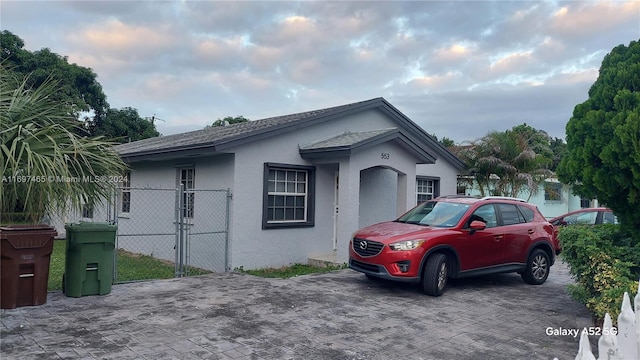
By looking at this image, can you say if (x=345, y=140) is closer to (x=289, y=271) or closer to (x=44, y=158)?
(x=289, y=271)

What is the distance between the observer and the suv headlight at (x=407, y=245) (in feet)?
26.0

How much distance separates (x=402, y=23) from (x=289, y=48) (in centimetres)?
475

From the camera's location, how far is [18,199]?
593cm

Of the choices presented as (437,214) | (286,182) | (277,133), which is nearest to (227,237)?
(286,182)

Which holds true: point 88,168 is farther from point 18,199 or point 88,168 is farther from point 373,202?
point 373,202

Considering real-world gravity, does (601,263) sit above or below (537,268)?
above

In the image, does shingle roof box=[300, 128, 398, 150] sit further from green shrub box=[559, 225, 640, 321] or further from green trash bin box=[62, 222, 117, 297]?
green trash bin box=[62, 222, 117, 297]

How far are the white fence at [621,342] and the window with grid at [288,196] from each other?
8635mm

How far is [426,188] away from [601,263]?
9.79 metres

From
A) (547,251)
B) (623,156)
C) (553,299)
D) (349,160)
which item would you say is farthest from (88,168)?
(547,251)

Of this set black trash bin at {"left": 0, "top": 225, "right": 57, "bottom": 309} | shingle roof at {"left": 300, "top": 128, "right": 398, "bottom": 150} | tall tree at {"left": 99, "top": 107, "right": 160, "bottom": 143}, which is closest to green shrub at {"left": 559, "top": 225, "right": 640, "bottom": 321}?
shingle roof at {"left": 300, "top": 128, "right": 398, "bottom": 150}

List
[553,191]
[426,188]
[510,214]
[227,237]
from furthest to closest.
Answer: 1. [553,191]
2. [426,188]
3. [227,237]
4. [510,214]

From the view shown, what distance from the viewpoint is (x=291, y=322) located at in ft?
20.8

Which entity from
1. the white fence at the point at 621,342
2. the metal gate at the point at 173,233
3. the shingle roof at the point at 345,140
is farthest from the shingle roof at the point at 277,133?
the white fence at the point at 621,342
